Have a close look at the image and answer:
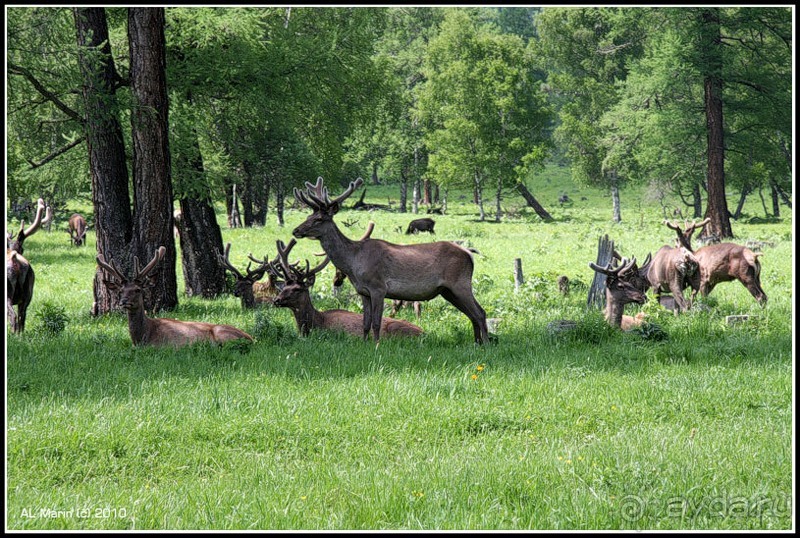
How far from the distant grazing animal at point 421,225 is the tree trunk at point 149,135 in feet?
76.4

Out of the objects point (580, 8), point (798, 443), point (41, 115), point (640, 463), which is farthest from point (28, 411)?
point (580, 8)

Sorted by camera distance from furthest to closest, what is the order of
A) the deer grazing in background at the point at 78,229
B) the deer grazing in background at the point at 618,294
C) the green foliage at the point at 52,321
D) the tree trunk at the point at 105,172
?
1. the deer grazing in background at the point at 78,229
2. the tree trunk at the point at 105,172
3. the deer grazing in background at the point at 618,294
4. the green foliage at the point at 52,321

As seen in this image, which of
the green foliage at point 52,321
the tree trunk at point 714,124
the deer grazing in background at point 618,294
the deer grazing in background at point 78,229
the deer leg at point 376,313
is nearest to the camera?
the deer leg at point 376,313

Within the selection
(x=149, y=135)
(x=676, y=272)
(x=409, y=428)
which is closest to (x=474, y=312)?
(x=409, y=428)

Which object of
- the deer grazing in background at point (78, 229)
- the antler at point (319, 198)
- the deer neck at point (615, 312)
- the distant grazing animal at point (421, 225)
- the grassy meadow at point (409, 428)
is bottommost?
the grassy meadow at point (409, 428)

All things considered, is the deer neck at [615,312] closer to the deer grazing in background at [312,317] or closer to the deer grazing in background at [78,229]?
the deer grazing in background at [312,317]

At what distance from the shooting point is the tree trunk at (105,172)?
42.1 ft

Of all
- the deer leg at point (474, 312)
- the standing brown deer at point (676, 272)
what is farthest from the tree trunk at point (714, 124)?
the deer leg at point (474, 312)

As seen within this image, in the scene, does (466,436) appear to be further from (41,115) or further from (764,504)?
(41,115)

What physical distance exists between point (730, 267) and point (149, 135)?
31.2 feet

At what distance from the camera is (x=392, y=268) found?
10320mm

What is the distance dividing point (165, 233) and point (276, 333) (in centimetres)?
360

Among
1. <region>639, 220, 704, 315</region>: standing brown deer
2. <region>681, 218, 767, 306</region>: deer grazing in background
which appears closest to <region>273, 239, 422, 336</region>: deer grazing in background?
<region>639, 220, 704, 315</region>: standing brown deer

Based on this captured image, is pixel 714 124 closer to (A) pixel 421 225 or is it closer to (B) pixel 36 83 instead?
(A) pixel 421 225
